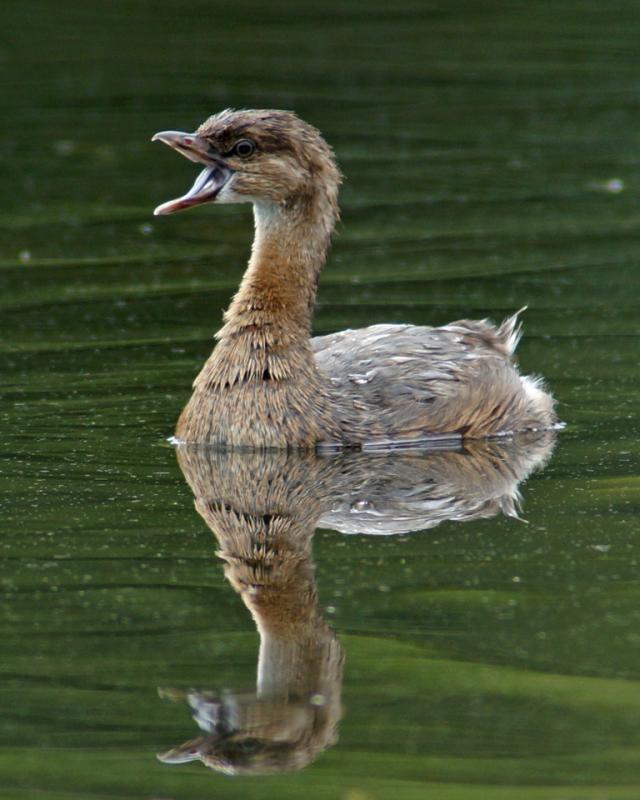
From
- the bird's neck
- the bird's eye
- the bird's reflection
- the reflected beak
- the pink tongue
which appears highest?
the bird's eye

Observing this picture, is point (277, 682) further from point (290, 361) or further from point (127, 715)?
point (290, 361)

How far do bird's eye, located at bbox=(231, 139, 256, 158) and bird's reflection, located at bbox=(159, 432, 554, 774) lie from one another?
5.65 ft

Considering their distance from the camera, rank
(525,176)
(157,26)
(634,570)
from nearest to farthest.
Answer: (634,570) → (525,176) → (157,26)

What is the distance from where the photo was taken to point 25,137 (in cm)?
1959

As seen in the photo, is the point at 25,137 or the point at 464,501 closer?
the point at 464,501

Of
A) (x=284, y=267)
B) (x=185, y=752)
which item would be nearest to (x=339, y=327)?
(x=284, y=267)

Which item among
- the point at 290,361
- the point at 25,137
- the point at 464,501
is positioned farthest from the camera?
the point at 25,137

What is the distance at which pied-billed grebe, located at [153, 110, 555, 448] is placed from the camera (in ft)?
35.5

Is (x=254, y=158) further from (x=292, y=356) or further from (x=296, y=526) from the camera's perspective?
(x=296, y=526)

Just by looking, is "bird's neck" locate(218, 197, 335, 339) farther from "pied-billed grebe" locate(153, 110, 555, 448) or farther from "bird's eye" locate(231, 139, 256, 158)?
"bird's eye" locate(231, 139, 256, 158)

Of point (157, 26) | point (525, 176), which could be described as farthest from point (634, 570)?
point (157, 26)

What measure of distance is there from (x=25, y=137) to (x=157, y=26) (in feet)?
19.9

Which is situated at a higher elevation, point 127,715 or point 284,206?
point 284,206

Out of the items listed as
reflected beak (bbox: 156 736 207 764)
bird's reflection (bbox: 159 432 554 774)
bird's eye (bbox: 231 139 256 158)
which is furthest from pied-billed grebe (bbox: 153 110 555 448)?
reflected beak (bbox: 156 736 207 764)
